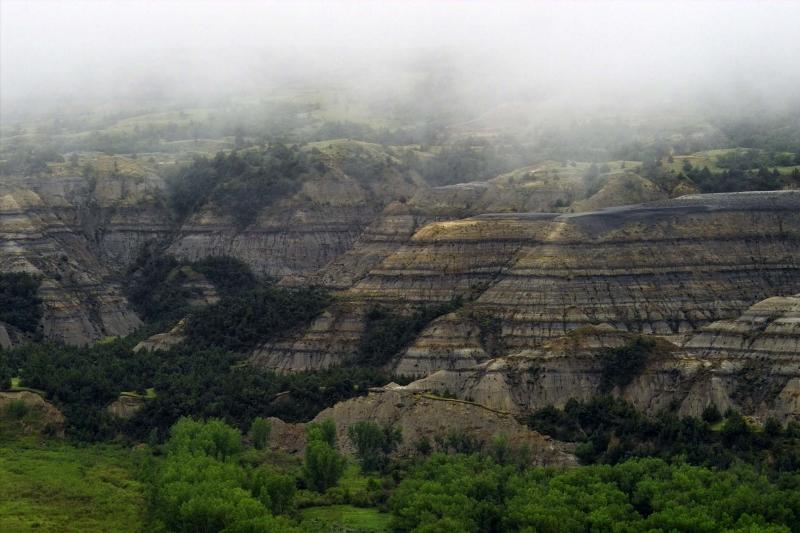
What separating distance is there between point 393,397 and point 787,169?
189ft

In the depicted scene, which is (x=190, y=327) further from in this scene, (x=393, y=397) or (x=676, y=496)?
(x=676, y=496)

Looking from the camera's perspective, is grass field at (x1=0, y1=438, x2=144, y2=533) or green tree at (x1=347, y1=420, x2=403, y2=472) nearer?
grass field at (x1=0, y1=438, x2=144, y2=533)

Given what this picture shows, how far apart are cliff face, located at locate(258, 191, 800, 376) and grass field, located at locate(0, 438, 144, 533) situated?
23898 millimetres

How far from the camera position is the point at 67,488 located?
9656cm

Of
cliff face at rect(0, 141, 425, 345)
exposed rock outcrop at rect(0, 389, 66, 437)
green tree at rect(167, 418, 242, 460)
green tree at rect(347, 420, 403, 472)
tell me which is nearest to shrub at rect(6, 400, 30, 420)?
exposed rock outcrop at rect(0, 389, 66, 437)

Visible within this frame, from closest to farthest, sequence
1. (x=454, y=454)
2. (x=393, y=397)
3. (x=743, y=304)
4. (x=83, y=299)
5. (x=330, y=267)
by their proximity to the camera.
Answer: (x=454, y=454)
(x=393, y=397)
(x=743, y=304)
(x=330, y=267)
(x=83, y=299)

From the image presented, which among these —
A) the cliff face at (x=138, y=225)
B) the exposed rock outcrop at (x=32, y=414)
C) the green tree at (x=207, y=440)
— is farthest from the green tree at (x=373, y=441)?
the cliff face at (x=138, y=225)

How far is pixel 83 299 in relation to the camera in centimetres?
15962

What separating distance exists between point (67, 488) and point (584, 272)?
44.1 m

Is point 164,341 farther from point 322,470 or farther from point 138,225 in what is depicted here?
point 138,225

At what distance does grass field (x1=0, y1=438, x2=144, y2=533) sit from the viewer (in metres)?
89.2

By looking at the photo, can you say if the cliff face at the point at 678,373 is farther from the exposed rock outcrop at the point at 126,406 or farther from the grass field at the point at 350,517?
the grass field at the point at 350,517

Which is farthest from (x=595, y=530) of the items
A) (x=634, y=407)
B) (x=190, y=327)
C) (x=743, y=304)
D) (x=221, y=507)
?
(x=190, y=327)

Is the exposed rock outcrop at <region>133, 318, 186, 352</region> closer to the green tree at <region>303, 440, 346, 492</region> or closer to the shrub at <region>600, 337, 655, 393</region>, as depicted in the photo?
the shrub at <region>600, 337, 655, 393</region>
